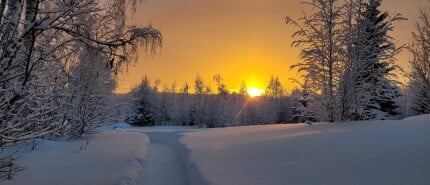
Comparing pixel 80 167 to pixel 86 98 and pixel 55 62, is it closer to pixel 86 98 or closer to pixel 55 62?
pixel 55 62

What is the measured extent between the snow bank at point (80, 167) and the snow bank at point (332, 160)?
1439mm

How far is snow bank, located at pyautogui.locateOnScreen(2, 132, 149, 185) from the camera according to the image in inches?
280

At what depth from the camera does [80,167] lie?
845 centimetres

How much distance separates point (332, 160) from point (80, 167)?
460 cm

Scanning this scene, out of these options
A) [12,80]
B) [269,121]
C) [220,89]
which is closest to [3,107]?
[12,80]

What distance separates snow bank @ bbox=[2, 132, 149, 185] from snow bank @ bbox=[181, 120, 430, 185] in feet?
4.72

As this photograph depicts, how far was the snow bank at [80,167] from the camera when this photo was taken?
7.11 metres

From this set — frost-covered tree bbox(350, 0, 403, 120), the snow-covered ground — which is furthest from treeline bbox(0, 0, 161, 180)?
frost-covered tree bbox(350, 0, 403, 120)

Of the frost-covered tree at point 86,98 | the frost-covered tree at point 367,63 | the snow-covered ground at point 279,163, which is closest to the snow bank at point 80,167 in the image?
the snow-covered ground at point 279,163

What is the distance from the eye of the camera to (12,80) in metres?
5.81

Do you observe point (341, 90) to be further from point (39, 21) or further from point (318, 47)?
point (39, 21)

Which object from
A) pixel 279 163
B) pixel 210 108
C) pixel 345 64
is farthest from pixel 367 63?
pixel 210 108

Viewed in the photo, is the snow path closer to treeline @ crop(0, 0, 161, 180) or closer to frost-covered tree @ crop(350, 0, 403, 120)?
treeline @ crop(0, 0, 161, 180)

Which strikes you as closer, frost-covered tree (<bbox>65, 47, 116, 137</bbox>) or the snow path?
the snow path
